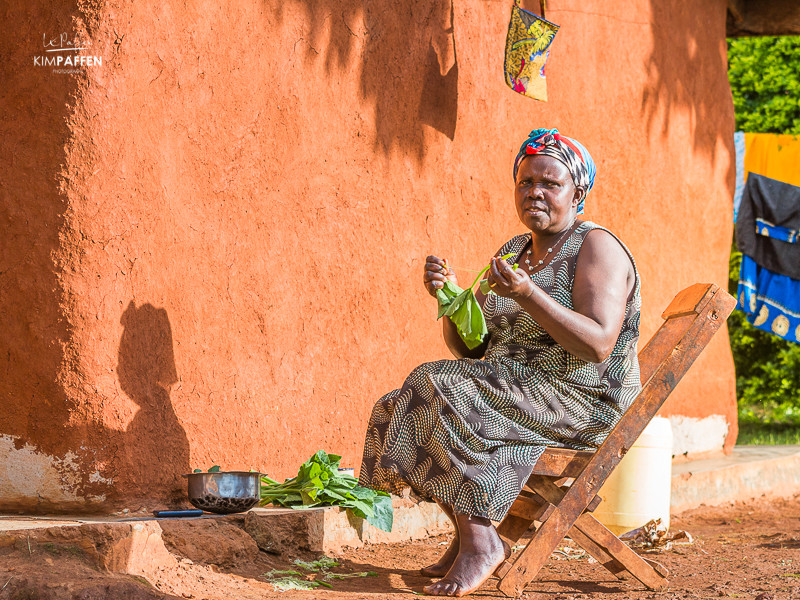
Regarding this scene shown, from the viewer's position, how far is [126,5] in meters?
3.46

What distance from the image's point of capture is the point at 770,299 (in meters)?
8.62

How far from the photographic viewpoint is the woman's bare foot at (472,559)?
287cm

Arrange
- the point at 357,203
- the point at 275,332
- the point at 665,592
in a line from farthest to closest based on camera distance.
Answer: the point at 357,203
the point at 275,332
the point at 665,592

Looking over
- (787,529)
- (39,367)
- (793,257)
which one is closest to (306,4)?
(39,367)

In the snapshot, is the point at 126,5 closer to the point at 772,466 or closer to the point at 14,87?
the point at 14,87

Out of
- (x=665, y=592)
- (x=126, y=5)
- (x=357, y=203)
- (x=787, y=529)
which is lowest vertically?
(x=787, y=529)

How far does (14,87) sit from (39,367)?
3.45 ft

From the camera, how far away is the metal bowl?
3.33 metres

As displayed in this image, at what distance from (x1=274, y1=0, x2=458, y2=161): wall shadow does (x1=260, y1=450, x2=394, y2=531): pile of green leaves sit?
165cm

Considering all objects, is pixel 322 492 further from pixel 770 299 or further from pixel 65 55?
pixel 770 299

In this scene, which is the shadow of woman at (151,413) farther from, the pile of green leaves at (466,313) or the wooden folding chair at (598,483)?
the wooden folding chair at (598,483)

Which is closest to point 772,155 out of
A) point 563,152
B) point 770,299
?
point 770,299

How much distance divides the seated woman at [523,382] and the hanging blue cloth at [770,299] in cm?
595

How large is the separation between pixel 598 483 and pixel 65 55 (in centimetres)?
244
